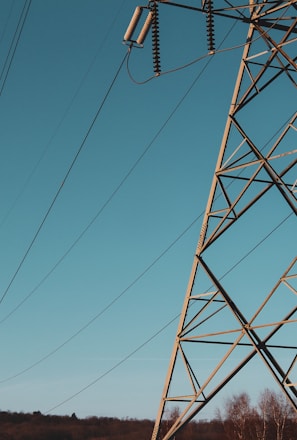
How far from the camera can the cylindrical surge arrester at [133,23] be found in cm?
1331

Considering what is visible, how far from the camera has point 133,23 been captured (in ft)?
43.7

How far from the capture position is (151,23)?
13.7 meters

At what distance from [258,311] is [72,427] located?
10088 cm

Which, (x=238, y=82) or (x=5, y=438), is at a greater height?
(x=5, y=438)

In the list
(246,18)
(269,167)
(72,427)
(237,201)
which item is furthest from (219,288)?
(72,427)

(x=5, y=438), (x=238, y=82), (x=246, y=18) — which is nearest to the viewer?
(x=246, y=18)

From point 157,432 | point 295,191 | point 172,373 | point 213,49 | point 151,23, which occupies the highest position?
point 151,23

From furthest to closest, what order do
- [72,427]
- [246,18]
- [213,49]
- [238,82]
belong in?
1. [72,427]
2. [238,82]
3. [246,18]
4. [213,49]

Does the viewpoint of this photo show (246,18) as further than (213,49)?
Yes

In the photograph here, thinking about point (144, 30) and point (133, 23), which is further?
point (144, 30)

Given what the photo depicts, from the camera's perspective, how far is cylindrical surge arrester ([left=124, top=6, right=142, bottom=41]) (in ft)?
43.7

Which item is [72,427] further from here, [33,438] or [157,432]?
[157,432]

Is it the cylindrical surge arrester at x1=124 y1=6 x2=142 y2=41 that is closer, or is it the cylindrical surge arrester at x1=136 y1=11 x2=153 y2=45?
the cylindrical surge arrester at x1=124 y1=6 x2=142 y2=41

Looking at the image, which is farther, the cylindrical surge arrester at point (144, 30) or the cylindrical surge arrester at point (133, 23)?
the cylindrical surge arrester at point (144, 30)
